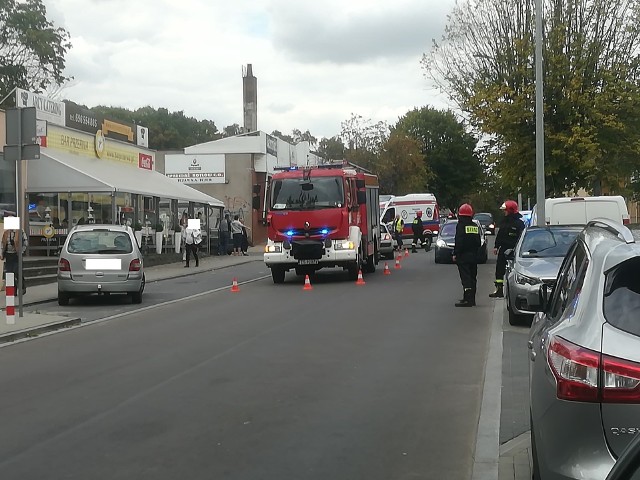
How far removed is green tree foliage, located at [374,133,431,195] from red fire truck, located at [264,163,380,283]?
159 feet

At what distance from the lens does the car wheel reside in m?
18.0

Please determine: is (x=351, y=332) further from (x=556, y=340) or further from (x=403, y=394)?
(x=556, y=340)

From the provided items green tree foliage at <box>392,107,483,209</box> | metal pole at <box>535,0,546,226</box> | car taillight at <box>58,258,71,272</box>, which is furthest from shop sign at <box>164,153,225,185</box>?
green tree foliage at <box>392,107,483,209</box>

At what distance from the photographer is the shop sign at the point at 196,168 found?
49875 mm

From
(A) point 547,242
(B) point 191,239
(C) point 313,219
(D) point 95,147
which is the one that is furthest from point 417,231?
(A) point 547,242

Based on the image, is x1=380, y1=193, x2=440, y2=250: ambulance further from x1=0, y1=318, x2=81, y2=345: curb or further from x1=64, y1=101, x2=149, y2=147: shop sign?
x1=0, y1=318, x2=81, y2=345: curb

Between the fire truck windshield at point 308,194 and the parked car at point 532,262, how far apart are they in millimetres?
7715

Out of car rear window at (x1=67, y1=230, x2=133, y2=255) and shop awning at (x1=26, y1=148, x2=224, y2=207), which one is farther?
shop awning at (x1=26, y1=148, x2=224, y2=207)

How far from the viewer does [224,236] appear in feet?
132

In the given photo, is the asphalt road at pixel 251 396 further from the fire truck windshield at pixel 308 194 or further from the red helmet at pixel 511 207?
the fire truck windshield at pixel 308 194

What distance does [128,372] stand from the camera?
987 cm

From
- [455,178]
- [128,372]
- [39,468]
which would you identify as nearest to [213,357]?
[128,372]

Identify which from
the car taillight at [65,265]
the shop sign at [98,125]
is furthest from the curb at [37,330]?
the shop sign at [98,125]

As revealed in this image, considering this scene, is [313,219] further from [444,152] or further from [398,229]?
[444,152]
